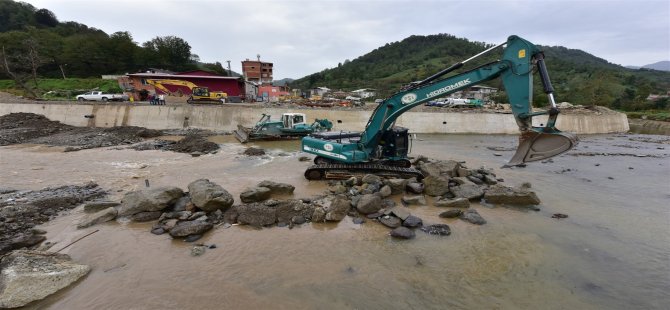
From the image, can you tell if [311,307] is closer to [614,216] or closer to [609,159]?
[614,216]

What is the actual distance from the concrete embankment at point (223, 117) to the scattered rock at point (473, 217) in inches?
754

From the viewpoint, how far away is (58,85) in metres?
44.2

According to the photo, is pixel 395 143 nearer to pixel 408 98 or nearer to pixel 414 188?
pixel 408 98

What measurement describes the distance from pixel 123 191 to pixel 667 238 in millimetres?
15128

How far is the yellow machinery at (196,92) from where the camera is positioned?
31.1m

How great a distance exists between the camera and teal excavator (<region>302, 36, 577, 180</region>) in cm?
706

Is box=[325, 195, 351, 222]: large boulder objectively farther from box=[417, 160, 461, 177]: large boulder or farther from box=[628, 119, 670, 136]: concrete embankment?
box=[628, 119, 670, 136]: concrete embankment

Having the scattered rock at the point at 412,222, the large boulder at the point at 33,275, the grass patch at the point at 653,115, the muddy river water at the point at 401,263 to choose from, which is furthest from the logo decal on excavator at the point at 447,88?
the grass patch at the point at 653,115

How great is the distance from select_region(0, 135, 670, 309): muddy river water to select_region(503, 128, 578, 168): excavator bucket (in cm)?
174

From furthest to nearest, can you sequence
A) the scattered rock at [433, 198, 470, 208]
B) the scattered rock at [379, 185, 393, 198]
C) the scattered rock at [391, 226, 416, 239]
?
the scattered rock at [379, 185, 393, 198] → the scattered rock at [433, 198, 470, 208] → the scattered rock at [391, 226, 416, 239]

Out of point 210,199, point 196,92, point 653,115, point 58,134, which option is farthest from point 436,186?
point 653,115

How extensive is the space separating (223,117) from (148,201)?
20.0 meters

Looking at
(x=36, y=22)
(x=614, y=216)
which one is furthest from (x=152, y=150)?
(x=36, y=22)

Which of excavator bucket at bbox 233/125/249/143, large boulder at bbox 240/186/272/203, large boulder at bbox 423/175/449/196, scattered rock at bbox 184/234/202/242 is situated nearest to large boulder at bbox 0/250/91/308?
scattered rock at bbox 184/234/202/242
